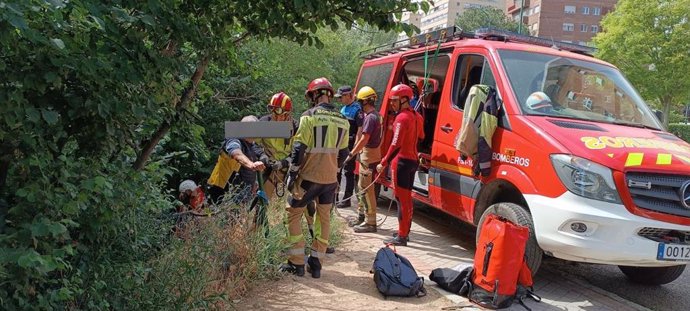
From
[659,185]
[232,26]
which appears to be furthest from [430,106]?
[232,26]

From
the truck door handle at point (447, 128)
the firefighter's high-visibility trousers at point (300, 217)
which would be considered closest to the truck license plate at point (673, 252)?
the truck door handle at point (447, 128)

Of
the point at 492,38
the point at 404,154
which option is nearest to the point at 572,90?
the point at 492,38

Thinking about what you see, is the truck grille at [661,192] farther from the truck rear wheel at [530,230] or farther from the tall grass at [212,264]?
the tall grass at [212,264]

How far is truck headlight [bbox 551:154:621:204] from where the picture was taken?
14.6ft

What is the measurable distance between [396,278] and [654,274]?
2.85 meters

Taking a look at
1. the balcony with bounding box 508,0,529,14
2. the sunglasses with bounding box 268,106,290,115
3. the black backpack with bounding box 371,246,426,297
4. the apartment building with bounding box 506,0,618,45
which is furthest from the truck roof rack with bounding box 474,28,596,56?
the balcony with bounding box 508,0,529,14

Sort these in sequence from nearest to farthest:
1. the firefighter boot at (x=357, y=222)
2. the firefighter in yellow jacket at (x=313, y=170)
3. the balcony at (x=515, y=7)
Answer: the firefighter in yellow jacket at (x=313, y=170) → the firefighter boot at (x=357, y=222) → the balcony at (x=515, y=7)

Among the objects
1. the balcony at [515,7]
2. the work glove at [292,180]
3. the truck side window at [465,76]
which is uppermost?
the balcony at [515,7]

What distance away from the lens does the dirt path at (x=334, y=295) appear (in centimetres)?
429

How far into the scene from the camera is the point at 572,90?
5.70m

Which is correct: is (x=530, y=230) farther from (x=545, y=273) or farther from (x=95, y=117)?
(x=95, y=117)

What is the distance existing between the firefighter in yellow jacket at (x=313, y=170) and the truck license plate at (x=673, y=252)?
8.97 ft

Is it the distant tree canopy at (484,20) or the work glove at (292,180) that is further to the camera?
the distant tree canopy at (484,20)

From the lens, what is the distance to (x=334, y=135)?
4965 millimetres
